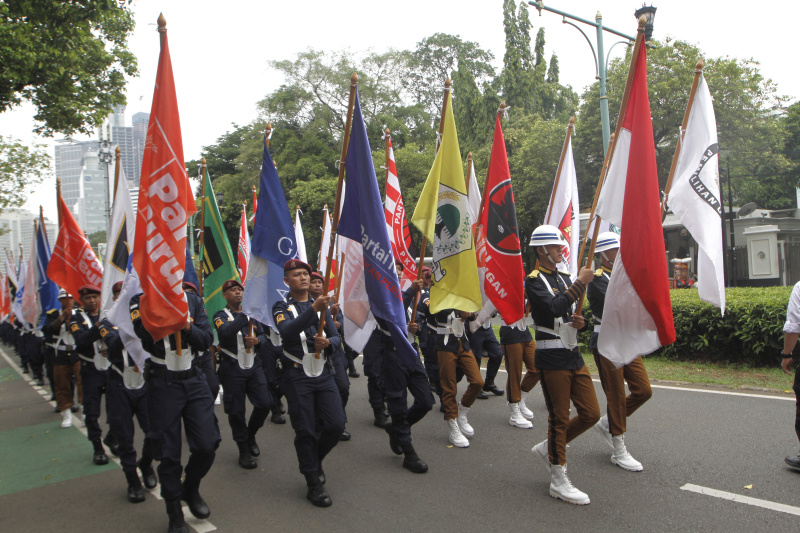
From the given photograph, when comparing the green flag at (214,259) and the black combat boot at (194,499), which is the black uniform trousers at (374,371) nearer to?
the green flag at (214,259)

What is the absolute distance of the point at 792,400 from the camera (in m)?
7.14

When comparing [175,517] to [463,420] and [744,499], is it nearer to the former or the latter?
[463,420]

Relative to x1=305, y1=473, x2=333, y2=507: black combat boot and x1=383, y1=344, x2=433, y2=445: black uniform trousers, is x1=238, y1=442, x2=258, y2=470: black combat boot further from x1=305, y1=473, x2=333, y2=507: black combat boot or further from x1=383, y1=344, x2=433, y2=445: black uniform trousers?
x1=383, y1=344, x2=433, y2=445: black uniform trousers

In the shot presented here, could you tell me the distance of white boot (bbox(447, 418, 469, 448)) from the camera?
20.7 ft

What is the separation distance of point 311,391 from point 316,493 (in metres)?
0.81

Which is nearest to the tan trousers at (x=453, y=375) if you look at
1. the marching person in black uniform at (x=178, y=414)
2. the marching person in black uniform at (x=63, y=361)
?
the marching person in black uniform at (x=178, y=414)

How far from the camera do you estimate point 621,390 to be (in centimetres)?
537

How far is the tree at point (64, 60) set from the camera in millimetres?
9453

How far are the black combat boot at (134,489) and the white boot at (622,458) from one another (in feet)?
13.6

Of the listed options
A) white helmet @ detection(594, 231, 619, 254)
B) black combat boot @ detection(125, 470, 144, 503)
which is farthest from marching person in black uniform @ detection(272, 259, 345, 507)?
white helmet @ detection(594, 231, 619, 254)

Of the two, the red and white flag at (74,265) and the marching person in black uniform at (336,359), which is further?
the red and white flag at (74,265)

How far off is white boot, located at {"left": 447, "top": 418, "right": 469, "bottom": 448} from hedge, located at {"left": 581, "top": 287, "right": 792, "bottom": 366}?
195 inches

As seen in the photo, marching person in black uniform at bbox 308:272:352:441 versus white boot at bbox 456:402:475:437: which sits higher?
marching person in black uniform at bbox 308:272:352:441

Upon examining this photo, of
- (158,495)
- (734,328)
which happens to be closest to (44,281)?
(158,495)
